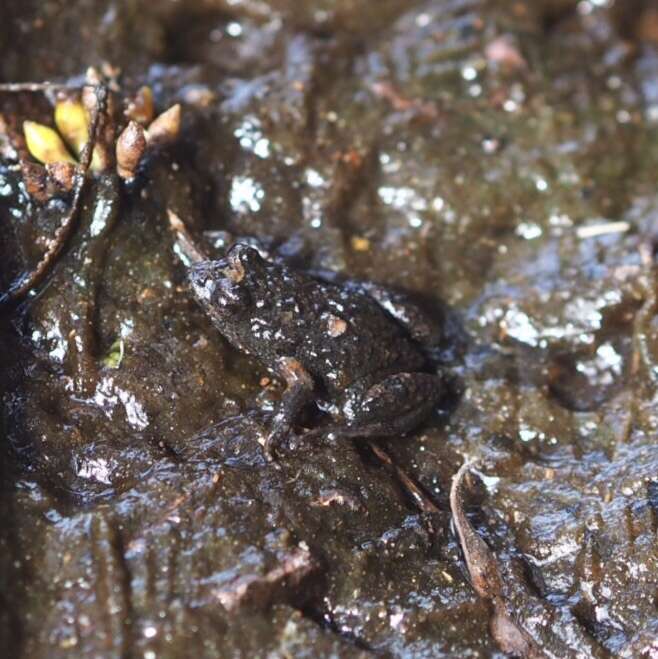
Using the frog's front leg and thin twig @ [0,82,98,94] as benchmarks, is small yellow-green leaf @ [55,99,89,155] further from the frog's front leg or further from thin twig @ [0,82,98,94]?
the frog's front leg

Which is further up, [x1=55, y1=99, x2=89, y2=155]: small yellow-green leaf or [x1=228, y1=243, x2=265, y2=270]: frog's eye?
[x1=55, y1=99, x2=89, y2=155]: small yellow-green leaf

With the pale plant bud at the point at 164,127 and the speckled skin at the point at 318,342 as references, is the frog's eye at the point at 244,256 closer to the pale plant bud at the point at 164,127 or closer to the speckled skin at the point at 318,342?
the speckled skin at the point at 318,342

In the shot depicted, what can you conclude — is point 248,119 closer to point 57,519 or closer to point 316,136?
point 316,136

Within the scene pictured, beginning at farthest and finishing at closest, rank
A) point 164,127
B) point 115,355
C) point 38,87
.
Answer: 1. point 164,127
2. point 38,87
3. point 115,355

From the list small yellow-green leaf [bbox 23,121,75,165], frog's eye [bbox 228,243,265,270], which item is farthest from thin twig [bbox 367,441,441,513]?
small yellow-green leaf [bbox 23,121,75,165]

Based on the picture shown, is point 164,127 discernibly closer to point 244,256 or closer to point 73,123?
point 73,123

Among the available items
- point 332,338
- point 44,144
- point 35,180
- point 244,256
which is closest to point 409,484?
point 332,338

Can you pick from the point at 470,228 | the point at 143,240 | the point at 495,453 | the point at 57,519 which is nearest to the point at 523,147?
the point at 470,228
